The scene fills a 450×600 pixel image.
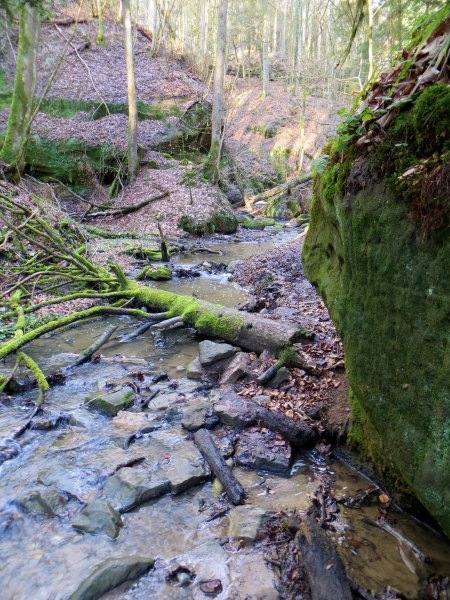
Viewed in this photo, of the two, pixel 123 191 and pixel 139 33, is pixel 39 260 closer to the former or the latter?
pixel 123 191

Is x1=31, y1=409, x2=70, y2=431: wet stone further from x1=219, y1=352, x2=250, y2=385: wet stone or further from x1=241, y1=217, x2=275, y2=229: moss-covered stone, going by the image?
x1=241, y1=217, x2=275, y2=229: moss-covered stone

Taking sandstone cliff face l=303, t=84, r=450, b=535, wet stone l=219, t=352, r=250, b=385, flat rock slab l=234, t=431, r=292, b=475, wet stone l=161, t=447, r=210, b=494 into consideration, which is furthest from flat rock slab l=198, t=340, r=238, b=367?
sandstone cliff face l=303, t=84, r=450, b=535

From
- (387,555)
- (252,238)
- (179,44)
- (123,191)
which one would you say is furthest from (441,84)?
(179,44)

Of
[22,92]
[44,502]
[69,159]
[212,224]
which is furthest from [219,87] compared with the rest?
[44,502]

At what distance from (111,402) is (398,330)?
12.4 ft

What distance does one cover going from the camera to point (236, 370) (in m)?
5.88

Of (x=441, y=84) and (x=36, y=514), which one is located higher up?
(x=441, y=84)

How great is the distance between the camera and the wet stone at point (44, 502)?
369 centimetres

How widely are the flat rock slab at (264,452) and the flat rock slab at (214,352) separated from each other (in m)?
1.81

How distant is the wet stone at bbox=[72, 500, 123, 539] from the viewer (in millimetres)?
3475

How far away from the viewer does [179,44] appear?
28.9 m

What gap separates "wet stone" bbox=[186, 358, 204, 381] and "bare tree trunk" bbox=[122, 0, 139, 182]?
15141 mm

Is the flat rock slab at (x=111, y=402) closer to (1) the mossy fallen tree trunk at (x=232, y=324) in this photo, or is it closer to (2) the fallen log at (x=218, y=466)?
(2) the fallen log at (x=218, y=466)

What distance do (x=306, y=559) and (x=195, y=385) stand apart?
3.22 metres
